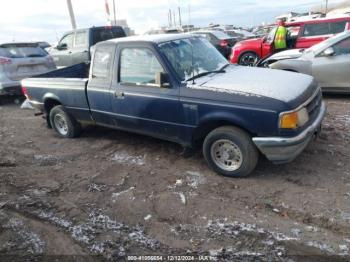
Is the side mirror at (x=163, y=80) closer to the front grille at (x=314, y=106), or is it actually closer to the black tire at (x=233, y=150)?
the black tire at (x=233, y=150)

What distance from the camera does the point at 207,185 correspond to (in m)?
4.35

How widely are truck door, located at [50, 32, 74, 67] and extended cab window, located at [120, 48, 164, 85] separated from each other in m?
8.38

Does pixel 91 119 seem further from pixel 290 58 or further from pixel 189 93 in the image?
pixel 290 58

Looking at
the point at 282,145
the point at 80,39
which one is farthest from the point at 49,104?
the point at 80,39

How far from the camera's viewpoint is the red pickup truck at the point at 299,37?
10.6m

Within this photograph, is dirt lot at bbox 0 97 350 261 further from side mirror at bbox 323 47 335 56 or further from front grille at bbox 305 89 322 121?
side mirror at bbox 323 47 335 56

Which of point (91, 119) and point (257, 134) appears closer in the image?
point (257, 134)

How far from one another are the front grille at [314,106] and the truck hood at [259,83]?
18 centimetres

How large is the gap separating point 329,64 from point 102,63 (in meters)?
4.87

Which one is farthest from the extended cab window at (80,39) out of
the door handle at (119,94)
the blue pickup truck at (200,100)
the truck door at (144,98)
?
the door handle at (119,94)

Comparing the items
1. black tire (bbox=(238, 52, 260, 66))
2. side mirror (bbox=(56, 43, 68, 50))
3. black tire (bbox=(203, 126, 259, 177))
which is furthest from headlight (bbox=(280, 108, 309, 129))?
side mirror (bbox=(56, 43, 68, 50))

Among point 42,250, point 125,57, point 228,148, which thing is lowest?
point 42,250

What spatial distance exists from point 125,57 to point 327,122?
12.1 feet

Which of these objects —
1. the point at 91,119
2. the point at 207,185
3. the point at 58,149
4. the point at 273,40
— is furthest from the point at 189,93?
the point at 273,40
